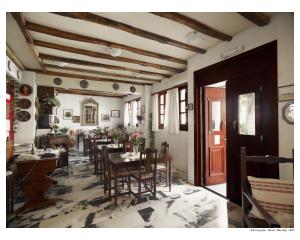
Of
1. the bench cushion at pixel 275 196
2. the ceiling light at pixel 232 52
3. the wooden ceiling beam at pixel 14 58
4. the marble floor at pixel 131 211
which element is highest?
the wooden ceiling beam at pixel 14 58

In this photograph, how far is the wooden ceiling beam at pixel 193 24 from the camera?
2090mm

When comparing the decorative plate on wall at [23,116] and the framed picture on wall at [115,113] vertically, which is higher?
the framed picture on wall at [115,113]

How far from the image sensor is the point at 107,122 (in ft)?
29.7

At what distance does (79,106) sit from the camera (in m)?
8.50

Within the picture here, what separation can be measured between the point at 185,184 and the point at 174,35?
9.88ft

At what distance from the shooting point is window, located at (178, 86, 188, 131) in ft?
15.5

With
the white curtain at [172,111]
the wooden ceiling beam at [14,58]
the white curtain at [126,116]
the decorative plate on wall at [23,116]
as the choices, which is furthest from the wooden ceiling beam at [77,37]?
the white curtain at [126,116]

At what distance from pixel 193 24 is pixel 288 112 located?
1.67 meters

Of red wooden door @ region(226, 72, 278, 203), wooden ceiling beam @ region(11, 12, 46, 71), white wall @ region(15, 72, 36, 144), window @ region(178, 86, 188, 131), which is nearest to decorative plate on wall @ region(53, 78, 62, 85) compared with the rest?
white wall @ region(15, 72, 36, 144)

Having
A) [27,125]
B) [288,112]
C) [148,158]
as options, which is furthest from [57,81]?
[288,112]

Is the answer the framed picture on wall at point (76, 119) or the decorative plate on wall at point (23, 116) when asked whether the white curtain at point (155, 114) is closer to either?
the decorative plate on wall at point (23, 116)

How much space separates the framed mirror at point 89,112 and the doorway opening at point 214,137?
6.53 m
